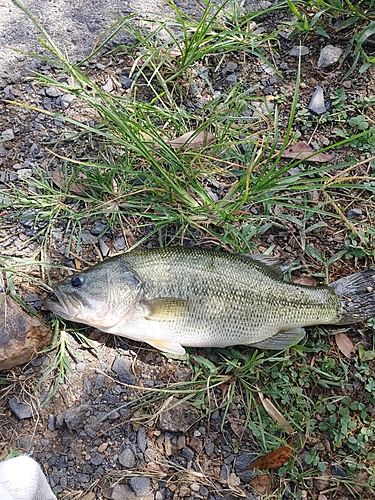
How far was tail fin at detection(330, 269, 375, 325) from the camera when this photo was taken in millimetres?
4039

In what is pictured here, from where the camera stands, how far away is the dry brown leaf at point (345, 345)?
4.11m

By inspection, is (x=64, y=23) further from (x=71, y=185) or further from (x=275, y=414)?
(x=275, y=414)

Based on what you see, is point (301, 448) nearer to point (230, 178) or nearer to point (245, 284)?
point (245, 284)

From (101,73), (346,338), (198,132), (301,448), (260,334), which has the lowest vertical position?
(301,448)

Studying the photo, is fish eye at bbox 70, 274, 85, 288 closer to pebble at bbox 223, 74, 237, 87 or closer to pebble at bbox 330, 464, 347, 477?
pebble at bbox 223, 74, 237, 87

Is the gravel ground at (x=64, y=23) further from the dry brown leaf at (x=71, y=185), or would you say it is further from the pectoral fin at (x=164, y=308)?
the pectoral fin at (x=164, y=308)

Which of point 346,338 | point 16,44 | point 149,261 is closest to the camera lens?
point 149,261

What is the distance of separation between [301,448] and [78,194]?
2700 millimetres

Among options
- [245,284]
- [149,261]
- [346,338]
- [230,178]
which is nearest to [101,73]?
[230,178]

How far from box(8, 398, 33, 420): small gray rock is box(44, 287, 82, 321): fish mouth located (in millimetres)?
741

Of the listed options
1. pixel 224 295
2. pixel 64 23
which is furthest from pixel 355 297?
pixel 64 23

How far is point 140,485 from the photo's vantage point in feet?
12.3

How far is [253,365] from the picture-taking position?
12.9ft

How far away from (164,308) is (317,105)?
227cm
